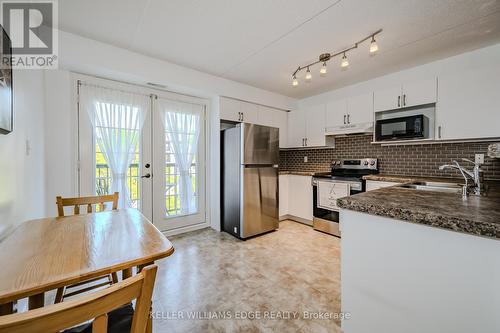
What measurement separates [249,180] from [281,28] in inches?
74.6

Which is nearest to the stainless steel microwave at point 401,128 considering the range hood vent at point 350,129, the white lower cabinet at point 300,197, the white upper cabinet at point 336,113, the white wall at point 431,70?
the range hood vent at point 350,129

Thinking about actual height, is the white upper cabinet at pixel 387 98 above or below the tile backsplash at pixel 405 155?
above

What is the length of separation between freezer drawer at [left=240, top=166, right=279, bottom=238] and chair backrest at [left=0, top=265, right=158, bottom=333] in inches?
97.1

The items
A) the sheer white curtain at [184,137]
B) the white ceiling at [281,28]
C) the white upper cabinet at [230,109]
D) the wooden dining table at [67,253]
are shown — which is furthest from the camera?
the white upper cabinet at [230,109]

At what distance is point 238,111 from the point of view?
3506 millimetres

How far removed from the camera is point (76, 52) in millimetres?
2160

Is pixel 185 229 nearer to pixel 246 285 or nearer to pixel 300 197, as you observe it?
pixel 246 285

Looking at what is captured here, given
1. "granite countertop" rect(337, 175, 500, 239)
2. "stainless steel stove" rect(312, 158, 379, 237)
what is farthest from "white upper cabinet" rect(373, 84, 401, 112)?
"granite countertop" rect(337, 175, 500, 239)

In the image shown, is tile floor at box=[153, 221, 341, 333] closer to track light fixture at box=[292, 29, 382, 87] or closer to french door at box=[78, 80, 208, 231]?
french door at box=[78, 80, 208, 231]

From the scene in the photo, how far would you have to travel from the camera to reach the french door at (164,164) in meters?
2.54

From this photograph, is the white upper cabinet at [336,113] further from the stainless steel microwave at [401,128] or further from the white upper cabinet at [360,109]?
the stainless steel microwave at [401,128]

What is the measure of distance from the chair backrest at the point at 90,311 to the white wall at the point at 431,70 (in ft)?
11.5

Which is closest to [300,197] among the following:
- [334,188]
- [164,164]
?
[334,188]

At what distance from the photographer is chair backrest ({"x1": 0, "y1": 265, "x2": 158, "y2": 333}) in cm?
42
